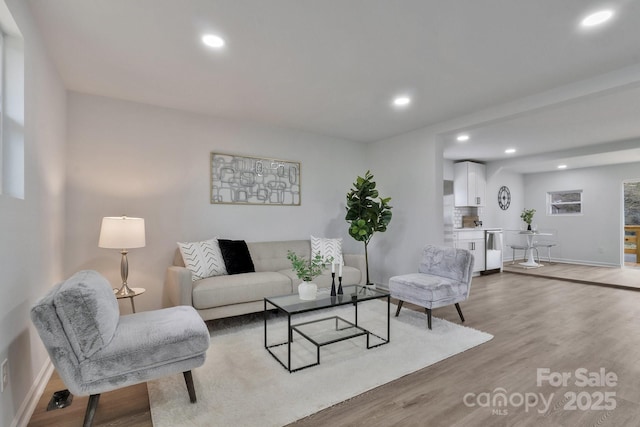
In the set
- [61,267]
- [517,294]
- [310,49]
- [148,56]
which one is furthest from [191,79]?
[517,294]

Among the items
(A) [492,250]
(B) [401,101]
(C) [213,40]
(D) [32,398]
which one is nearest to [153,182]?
(C) [213,40]

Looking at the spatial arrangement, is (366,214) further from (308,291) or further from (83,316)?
(83,316)

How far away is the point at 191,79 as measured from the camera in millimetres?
2930

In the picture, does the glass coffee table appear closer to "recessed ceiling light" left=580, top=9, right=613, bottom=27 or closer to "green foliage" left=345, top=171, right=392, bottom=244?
"green foliage" left=345, top=171, right=392, bottom=244

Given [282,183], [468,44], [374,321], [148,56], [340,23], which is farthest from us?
[282,183]

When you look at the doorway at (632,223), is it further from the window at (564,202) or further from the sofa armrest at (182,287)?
the sofa armrest at (182,287)

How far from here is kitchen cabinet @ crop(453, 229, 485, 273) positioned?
600cm

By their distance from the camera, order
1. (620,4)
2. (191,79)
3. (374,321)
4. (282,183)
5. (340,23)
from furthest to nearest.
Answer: (282,183) → (374,321) → (191,79) → (340,23) → (620,4)

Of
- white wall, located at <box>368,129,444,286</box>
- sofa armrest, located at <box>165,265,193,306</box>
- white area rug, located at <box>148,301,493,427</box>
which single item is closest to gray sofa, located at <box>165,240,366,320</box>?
sofa armrest, located at <box>165,265,193,306</box>

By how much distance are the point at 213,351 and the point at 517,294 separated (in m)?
4.49

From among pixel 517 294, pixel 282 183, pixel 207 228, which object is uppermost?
pixel 282 183

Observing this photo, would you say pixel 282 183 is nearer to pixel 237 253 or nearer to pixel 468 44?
pixel 237 253

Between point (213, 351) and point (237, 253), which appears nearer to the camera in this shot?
point (213, 351)

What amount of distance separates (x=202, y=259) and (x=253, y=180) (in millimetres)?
1342
